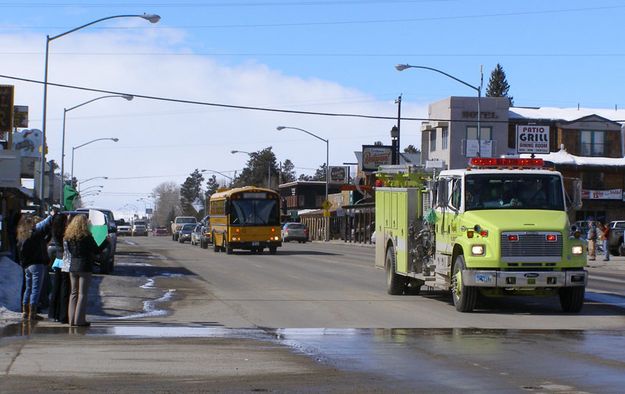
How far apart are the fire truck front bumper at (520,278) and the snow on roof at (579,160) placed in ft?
173

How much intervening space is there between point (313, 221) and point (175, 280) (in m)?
80.2

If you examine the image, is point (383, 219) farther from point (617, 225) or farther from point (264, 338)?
point (617, 225)

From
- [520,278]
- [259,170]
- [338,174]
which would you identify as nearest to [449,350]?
[520,278]

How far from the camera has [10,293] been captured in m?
18.3

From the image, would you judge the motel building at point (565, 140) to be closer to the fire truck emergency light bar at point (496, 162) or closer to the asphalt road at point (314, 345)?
the asphalt road at point (314, 345)

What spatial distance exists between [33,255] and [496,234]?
8044 mm

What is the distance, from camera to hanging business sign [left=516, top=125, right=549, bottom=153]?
48.8 metres

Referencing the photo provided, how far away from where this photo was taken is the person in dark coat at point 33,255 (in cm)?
1501

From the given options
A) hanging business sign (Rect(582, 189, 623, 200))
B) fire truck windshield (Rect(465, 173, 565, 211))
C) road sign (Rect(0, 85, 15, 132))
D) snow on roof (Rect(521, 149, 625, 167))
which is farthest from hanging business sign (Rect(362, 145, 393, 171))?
fire truck windshield (Rect(465, 173, 565, 211))

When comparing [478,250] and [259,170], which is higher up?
[259,170]

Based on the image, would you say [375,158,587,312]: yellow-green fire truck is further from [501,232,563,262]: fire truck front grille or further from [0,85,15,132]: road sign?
[0,85,15,132]: road sign

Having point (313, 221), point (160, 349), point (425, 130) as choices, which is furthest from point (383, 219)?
point (313, 221)

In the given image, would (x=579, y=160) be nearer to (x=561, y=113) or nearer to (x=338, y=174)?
(x=561, y=113)

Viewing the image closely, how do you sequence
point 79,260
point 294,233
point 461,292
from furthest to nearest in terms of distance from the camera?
1. point 294,233
2. point 461,292
3. point 79,260
